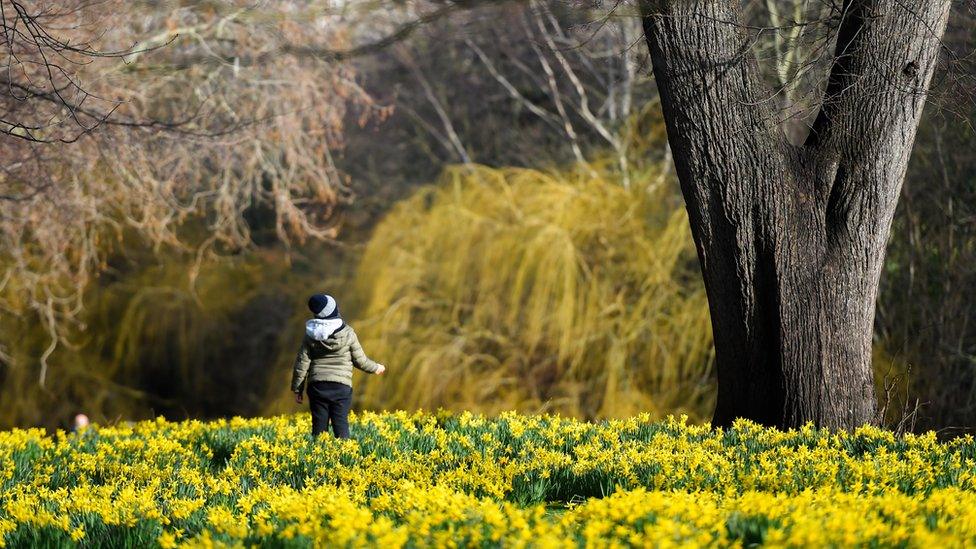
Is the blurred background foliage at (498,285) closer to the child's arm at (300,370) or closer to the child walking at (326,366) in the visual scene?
the child walking at (326,366)

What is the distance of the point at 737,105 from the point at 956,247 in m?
5.42

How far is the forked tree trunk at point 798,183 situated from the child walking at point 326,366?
95.0 inches

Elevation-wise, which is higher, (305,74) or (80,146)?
(305,74)

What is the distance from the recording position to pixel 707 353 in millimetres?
12062

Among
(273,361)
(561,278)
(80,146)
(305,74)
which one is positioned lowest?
(273,361)

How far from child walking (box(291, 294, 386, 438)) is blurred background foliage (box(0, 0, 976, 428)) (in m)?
1.89

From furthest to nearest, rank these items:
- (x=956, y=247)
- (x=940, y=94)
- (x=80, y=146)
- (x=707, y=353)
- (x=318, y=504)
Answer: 1. (x=707, y=353)
2. (x=956, y=247)
3. (x=80, y=146)
4. (x=940, y=94)
5. (x=318, y=504)

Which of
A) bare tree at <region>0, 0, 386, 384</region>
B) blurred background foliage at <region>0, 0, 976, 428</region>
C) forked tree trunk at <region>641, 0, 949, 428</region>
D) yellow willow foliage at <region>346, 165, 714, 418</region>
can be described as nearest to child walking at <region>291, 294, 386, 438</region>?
blurred background foliage at <region>0, 0, 976, 428</region>

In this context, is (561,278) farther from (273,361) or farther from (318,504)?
(318,504)

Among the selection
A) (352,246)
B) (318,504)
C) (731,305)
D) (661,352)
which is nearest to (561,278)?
(661,352)

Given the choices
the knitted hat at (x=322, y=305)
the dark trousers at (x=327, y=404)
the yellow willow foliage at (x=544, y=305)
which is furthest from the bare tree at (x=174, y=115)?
the dark trousers at (x=327, y=404)

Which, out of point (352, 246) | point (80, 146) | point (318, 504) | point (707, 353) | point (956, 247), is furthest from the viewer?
point (352, 246)

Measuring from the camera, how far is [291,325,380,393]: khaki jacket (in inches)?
313

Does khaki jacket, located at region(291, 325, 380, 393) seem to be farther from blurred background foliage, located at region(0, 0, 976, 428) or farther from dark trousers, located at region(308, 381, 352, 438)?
blurred background foliage, located at region(0, 0, 976, 428)
